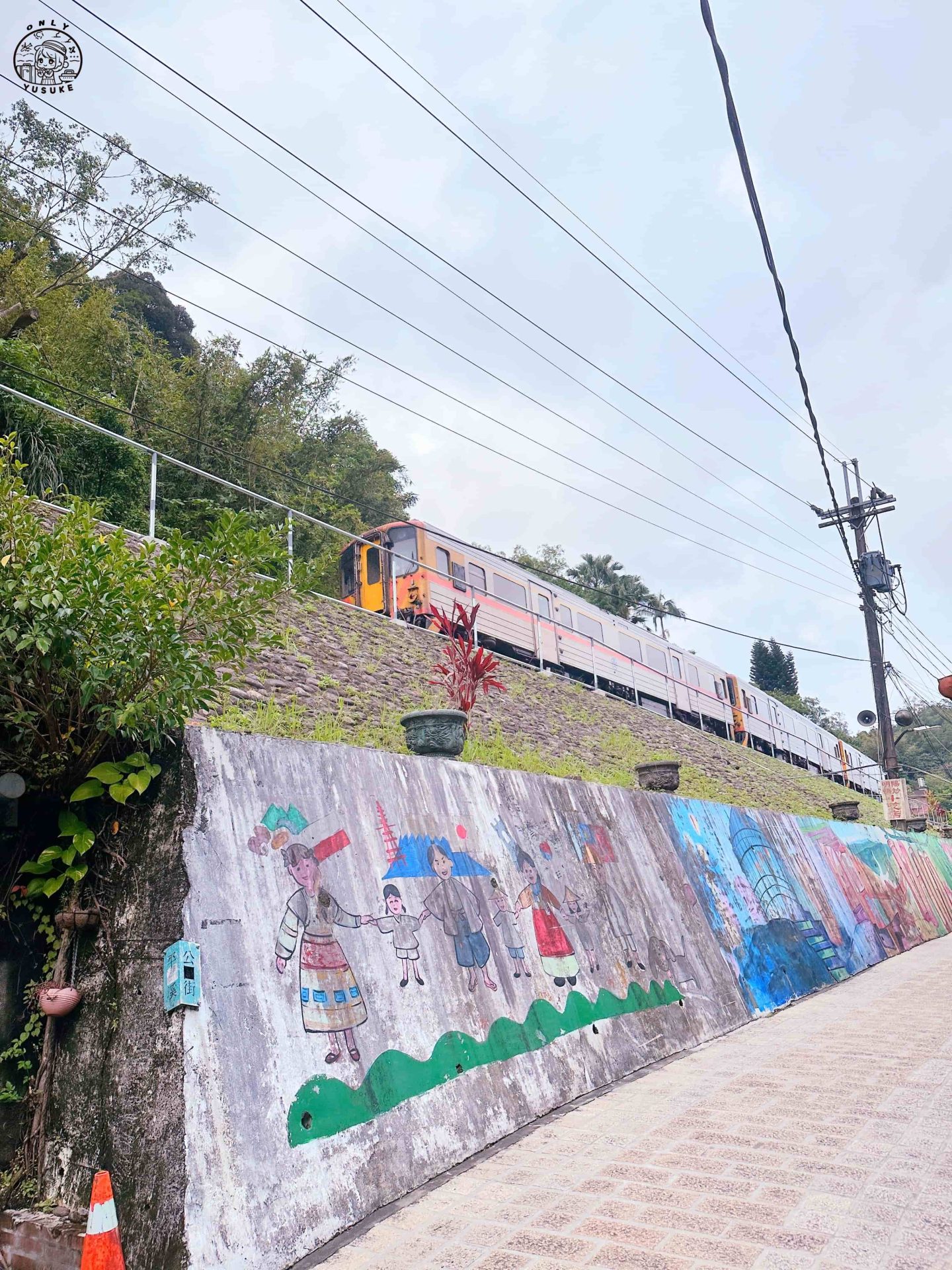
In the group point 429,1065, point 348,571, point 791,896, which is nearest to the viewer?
point 429,1065

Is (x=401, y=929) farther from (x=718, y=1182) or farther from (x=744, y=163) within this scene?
(x=744, y=163)

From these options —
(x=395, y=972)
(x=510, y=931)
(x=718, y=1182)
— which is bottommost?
(x=718, y=1182)

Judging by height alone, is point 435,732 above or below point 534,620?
below

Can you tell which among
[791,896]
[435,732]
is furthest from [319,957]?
[791,896]

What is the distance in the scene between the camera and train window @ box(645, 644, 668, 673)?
941 inches

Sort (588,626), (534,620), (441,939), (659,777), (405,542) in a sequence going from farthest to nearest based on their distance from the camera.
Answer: (588,626)
(534,620)
(405,542)
(659,777)
(441,939)

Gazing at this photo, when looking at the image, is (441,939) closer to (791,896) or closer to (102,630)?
(102,630)

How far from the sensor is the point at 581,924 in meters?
5.89

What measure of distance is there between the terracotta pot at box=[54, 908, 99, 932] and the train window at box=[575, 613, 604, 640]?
1729 centimetres

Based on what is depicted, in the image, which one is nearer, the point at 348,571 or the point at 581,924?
the point at 581,924

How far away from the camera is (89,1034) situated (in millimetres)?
3182

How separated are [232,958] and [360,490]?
2610 centimetres

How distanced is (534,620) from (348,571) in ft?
12.9

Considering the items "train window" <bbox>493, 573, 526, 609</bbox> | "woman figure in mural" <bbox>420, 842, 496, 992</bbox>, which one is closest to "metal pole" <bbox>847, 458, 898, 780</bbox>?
"train window" <bbox>493, 573, 526, 609</bbox>
